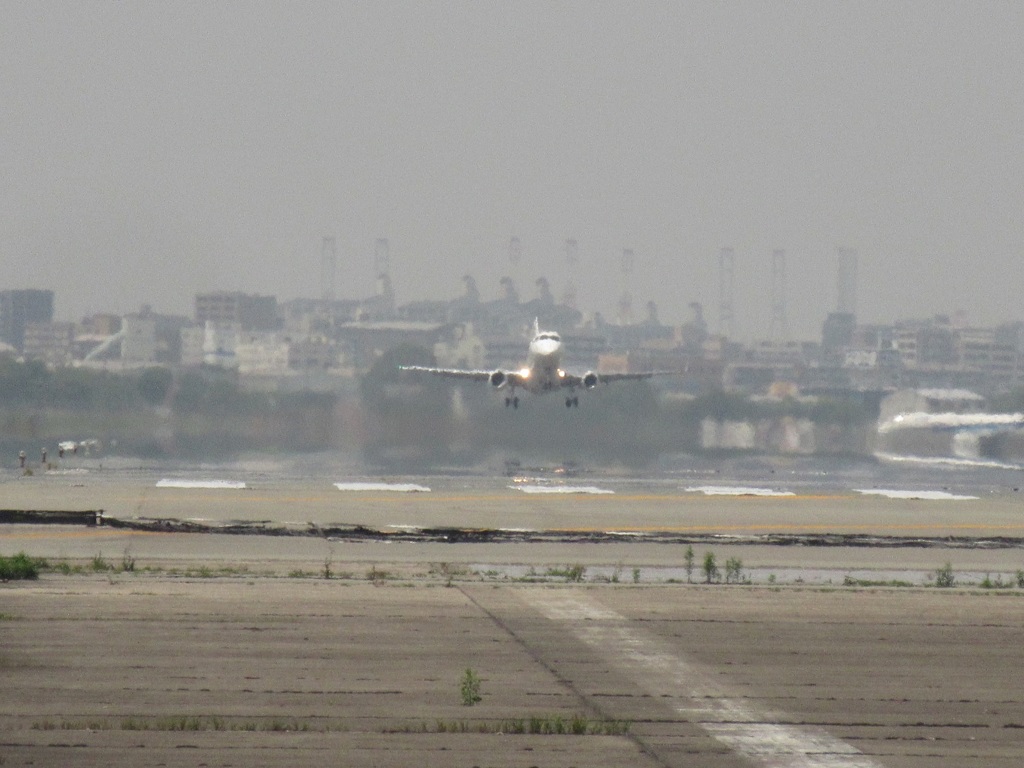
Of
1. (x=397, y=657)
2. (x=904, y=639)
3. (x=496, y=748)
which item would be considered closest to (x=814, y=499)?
(x=904, y=639)

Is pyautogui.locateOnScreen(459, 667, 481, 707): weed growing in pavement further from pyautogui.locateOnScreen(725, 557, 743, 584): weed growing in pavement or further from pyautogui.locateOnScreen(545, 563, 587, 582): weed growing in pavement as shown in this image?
pyautogui.locateOnScreen(725, 557, 743, 584): weed growing in pavement

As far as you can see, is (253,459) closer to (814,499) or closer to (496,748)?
(814,499)

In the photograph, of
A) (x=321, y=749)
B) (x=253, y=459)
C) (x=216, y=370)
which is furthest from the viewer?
(x=216, y=370)

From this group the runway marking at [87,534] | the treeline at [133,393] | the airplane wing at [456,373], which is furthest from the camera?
the airplane wing at [456,373]

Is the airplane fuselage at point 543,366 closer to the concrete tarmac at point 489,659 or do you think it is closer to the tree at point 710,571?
the concrete tarmac at point 489,659

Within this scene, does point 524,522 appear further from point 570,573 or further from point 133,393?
point 133,393

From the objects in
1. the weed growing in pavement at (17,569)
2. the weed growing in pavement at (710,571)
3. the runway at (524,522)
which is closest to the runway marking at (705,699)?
the weed growing in pavement at (710,571)
